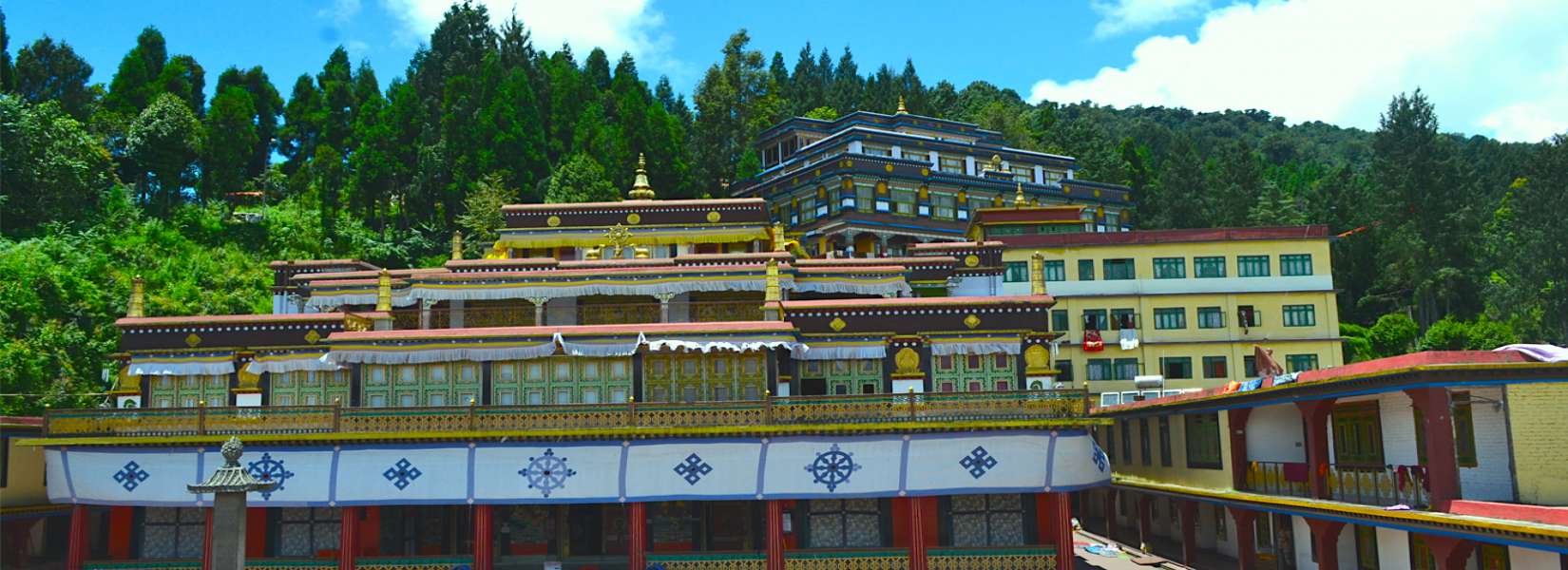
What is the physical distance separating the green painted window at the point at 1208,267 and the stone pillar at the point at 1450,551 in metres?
33.6

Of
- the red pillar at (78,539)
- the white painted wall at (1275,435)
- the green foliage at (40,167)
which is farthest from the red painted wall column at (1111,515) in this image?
the green foliage at (40,167)

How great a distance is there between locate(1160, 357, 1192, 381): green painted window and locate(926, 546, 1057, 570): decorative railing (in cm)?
2600

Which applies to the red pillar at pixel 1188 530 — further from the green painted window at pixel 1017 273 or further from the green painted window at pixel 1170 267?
the green painted window at pixel 1170 267

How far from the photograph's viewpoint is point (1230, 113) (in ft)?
622

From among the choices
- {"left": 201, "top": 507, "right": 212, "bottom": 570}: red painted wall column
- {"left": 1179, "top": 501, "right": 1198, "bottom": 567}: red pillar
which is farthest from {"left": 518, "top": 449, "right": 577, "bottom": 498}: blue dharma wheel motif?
{"left": 1179, "top": 501, "right": 1198, "bottom": 567}: red pillar

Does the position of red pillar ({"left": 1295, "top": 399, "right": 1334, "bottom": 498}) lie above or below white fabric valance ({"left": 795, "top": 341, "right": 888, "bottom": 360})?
below

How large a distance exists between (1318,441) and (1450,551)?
527 cm

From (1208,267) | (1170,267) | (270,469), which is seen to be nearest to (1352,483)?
(270,469)

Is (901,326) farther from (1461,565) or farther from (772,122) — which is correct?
(772,122)

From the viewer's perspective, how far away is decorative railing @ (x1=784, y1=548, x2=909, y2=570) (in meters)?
28.6

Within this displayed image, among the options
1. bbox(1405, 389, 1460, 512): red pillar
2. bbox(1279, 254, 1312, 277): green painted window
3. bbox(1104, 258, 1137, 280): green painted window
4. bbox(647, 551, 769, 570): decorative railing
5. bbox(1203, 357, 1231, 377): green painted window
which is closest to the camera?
bbox(1405, 389, 1460, 512): red pillar

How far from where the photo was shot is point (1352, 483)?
78.9ft

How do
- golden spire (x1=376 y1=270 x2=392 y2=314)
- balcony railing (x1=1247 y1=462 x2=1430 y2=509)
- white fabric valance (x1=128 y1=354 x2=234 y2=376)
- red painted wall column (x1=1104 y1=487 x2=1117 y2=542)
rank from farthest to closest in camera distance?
1. red painted wall column (x1=1104 y1=487 x2=1117 y2=542)
2. white fabric valance (x1=128 y1=354 x2=234 y2=376)
3. golden spire (x1=376 y1=270 x2=392 y2=314)
4. balcony railing (x1=1247 y1=462 x2=1430 y2=509)

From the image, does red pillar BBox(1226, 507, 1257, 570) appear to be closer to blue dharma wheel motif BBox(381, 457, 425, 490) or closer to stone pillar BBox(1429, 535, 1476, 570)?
stone pillar BBox(1429, 535, 1476, 570)
